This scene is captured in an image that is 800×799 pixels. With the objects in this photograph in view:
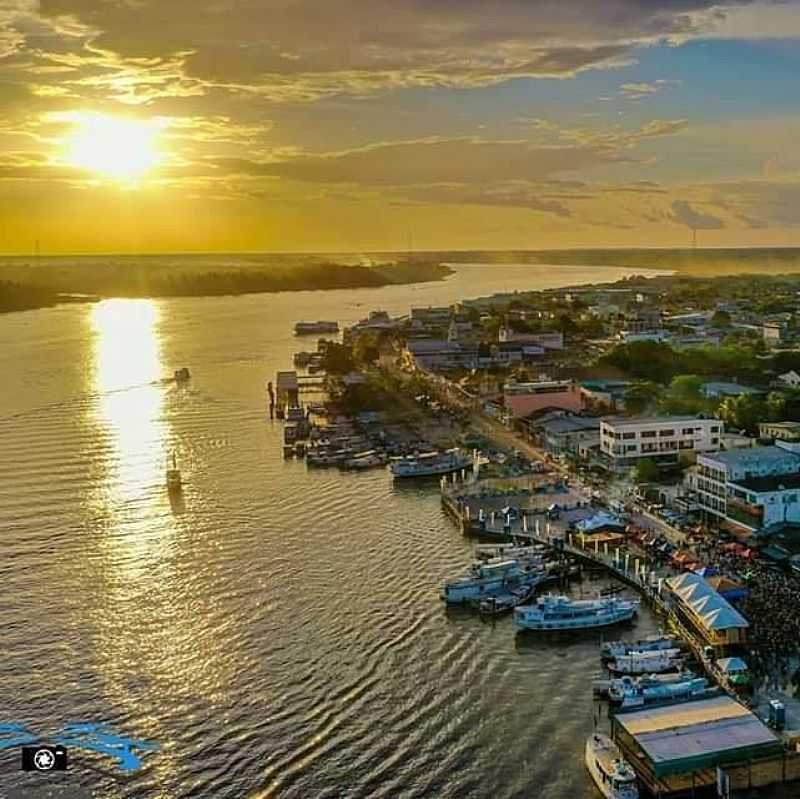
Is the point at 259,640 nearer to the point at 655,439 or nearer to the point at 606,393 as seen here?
the point at 655,439

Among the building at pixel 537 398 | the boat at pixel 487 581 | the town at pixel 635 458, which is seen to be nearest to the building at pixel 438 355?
the town at pixel 635 458

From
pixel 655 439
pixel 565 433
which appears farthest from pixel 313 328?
pixel 655 439

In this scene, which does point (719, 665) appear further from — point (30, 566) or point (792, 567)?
point (30, 566)

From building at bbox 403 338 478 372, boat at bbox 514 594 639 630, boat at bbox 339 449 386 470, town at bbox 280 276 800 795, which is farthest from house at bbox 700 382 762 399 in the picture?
boat at bbox 514 594 639 630

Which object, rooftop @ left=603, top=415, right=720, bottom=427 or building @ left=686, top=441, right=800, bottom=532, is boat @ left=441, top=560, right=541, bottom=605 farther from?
rooftop @ left=603, top=415, right=720, bottom=427

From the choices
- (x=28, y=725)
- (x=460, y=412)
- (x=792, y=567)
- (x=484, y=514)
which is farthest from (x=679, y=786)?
(x=460, y=412)
